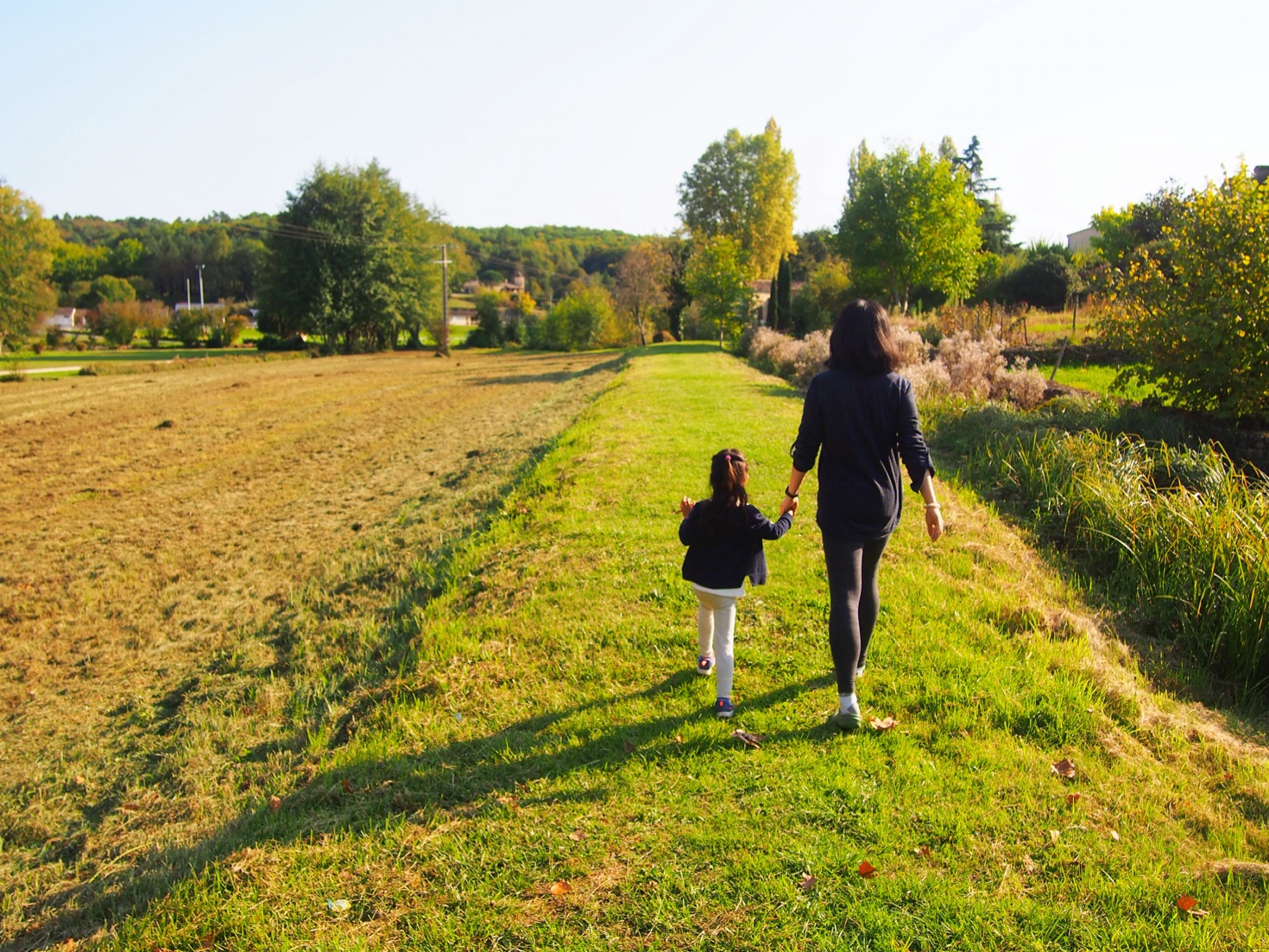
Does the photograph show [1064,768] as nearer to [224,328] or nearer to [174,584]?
[174,584]

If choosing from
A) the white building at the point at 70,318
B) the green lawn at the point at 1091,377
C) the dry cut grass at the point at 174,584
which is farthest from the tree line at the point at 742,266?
the dry cut grass at the point at 174,584

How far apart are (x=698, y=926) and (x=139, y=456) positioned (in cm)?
1687

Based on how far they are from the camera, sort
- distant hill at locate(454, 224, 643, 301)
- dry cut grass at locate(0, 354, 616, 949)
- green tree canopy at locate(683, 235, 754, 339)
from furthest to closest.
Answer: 1. distant hill at locate(454, 224, 643, 301)
2. green tree canopy at locate(683, 235, 754, 339)
3. dry cut grass at locate(0, 354, 616, 949)

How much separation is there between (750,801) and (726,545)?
4.37 ft

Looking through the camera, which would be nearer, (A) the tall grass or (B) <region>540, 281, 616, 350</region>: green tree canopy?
(A) the tall grass

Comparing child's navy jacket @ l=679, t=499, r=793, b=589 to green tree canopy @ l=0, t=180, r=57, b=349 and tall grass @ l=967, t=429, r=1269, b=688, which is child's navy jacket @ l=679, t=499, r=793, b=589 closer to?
tall grass @ l=967, t=429, r=1269, b=688

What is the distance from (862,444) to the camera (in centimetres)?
405

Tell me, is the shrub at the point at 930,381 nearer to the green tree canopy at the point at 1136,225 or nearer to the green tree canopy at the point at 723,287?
the green tree canopy at the point at 1136,225

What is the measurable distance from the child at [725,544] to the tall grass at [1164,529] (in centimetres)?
351

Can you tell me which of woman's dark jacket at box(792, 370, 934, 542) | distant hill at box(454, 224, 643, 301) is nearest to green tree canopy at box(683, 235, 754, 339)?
woman's dark jacket at box(792, 370, 934, 542)

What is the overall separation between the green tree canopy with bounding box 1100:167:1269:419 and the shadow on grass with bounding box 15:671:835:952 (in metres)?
8.30

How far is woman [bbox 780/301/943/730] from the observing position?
4.04 m

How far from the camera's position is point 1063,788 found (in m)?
3.76

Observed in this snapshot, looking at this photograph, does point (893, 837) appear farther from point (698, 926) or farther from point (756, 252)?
point (756, 252)
